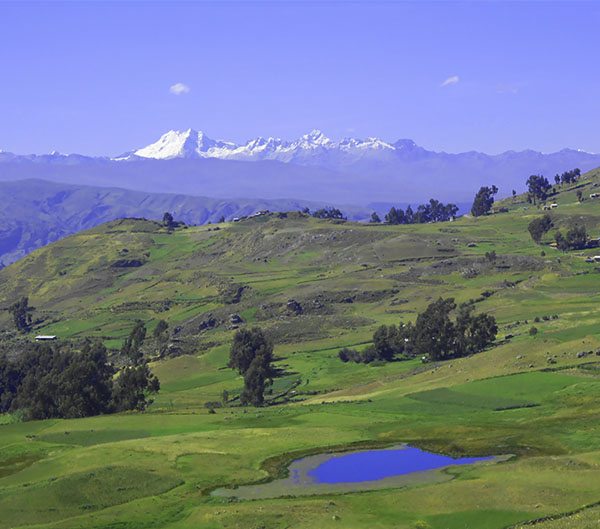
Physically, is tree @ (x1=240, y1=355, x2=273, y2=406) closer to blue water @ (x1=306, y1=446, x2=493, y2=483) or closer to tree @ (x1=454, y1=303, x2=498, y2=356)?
tree @ (x1=454, y1=303, x2=498, y2=356)

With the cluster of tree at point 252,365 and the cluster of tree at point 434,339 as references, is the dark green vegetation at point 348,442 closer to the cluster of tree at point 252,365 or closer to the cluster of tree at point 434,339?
the cluster of tree at point 252,365

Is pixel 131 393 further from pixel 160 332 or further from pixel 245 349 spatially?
pixel 160 332

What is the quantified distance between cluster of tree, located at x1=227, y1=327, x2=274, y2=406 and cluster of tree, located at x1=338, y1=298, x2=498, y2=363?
1662 cm

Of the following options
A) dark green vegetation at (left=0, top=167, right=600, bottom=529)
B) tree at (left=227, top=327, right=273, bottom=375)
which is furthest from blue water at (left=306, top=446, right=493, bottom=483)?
tree at (left=227, top=327, right=273, bottom=375)

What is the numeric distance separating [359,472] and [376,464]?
2.39m

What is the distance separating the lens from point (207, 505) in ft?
171

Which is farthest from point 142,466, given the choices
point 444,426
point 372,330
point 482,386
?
point 372,330

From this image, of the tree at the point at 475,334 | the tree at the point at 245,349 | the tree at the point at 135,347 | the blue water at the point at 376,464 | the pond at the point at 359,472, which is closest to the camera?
the pond at the point at 359,472

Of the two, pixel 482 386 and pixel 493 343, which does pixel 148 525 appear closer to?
pixel 482 386

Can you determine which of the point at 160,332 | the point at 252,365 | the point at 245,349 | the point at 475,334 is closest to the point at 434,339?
the point at 475,334

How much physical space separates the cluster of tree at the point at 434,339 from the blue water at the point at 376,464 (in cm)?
6329

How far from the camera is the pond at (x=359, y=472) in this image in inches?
2221

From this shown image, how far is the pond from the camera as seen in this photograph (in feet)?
185

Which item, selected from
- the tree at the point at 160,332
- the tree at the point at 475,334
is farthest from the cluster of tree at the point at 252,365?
the tree at the point at 475,334
